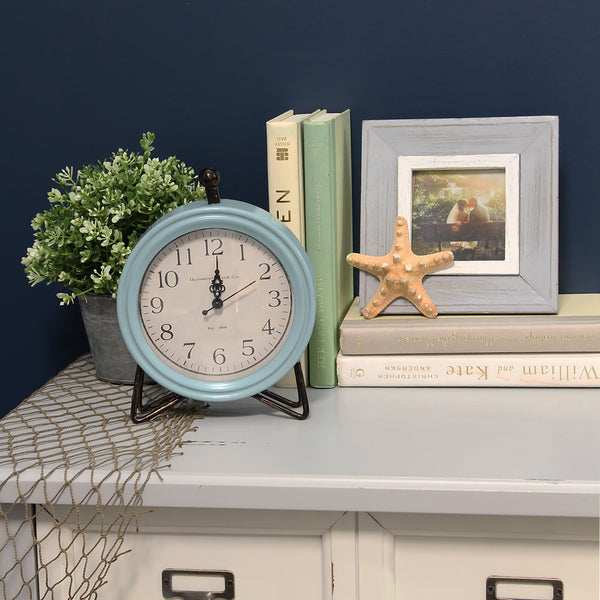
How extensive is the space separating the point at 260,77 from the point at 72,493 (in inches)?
27.3

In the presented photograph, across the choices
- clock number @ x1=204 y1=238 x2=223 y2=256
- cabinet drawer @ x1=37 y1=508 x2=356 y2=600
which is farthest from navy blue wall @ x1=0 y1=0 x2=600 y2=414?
cabinet drawer @ x1=37 y1=508 x2=356 y2=600

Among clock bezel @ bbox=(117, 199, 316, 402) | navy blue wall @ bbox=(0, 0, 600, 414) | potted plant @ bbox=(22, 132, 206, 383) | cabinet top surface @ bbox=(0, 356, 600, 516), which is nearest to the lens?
cabinet top surface @ bbox=(0, 356, 600, 516)

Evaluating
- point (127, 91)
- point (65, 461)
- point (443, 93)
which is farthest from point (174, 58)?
point (65, 461)

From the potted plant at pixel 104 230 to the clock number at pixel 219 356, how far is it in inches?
6.8

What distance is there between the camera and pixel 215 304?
99cm

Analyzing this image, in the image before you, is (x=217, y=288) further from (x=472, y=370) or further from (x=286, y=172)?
(x=472, y=370)

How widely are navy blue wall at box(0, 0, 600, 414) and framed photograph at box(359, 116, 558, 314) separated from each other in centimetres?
12

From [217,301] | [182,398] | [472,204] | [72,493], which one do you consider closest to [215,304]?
[217,301]

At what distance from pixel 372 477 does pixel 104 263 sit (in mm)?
462

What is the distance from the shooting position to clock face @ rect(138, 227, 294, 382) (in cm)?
98

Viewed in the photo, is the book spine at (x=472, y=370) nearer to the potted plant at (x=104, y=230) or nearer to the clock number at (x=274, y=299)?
the clock number at (x=274, y=299)

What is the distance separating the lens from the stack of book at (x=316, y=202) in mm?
1051

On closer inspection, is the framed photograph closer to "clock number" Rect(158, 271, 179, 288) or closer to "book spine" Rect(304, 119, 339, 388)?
"book spine" Rect(304, 119, 339, 388)

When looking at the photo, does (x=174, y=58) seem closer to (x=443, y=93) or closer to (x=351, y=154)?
(x=351, y=154)
